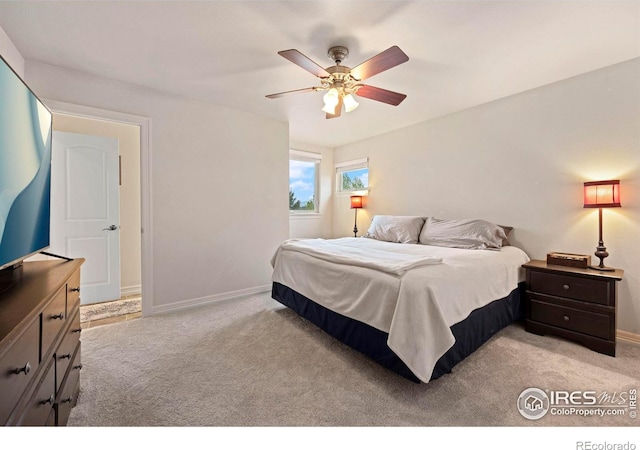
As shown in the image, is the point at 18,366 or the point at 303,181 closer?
the point at 18,366

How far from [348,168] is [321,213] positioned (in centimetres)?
98

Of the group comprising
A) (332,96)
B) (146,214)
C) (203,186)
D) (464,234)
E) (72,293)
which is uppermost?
(332,96)

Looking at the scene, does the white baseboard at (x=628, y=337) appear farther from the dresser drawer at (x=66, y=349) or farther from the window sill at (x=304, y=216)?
the window sill at (x=304, y=216)

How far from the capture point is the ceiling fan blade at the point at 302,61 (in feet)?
5.55

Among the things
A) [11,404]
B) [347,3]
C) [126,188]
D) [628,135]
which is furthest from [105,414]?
[628,135]

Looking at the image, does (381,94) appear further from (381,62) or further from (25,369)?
(25,369)

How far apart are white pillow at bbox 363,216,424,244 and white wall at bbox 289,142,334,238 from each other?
1.53 meters

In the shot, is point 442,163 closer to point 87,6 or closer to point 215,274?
point 215,274

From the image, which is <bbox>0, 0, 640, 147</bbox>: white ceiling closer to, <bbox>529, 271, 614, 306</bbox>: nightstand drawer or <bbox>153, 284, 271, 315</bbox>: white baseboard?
<bbox>529, 271, 614, 306</bbox>: nightstand drawer

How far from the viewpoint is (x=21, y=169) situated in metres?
1.20

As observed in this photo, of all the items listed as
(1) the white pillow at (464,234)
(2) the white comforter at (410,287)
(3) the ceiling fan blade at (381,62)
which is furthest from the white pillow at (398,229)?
(3) the ceiling fan blade at (381,62)

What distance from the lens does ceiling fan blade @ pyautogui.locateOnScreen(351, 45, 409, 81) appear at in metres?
1.69

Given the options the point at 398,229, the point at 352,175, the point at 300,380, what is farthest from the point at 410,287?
the point at 352,175

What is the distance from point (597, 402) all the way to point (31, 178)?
3244mm
